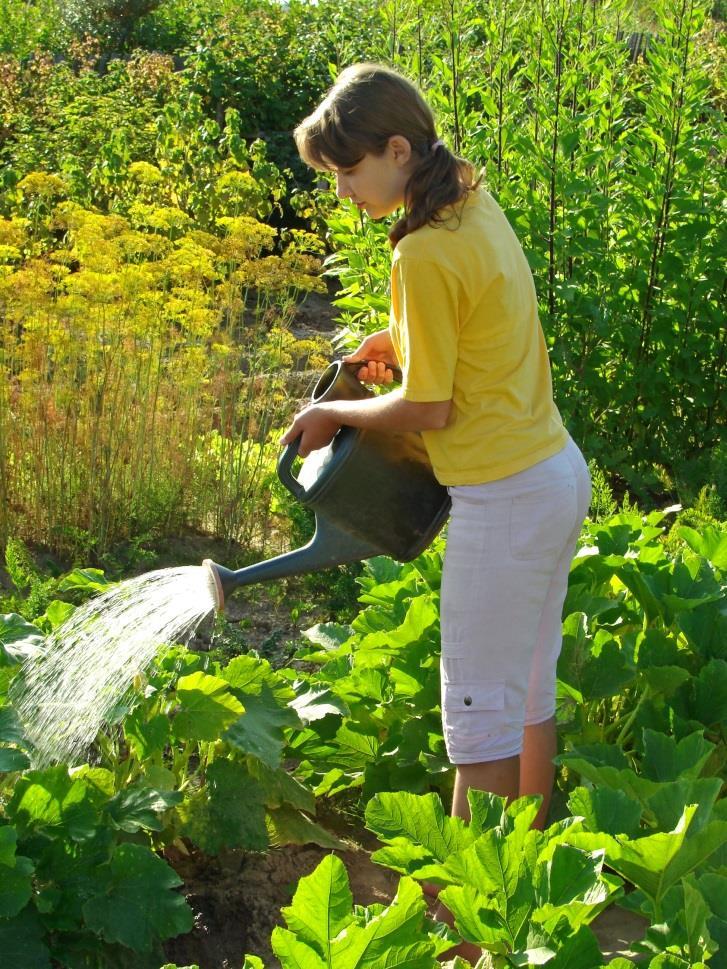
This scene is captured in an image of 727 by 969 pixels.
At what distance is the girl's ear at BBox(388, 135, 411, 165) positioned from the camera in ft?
6.91

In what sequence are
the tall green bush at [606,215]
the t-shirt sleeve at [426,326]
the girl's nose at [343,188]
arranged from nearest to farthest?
the t-shirt sleeve at [426,326], the girl's nose at [343,188], the tall green bush at [606,215]

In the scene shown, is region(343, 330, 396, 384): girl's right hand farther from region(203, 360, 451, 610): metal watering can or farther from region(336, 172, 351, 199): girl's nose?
region(336, 172, 351, 199): girl's nose

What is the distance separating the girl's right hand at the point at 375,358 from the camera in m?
2.53

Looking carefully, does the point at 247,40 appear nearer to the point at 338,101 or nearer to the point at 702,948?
the point at 338,101

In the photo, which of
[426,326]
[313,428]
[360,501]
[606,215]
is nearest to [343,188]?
[426,326]

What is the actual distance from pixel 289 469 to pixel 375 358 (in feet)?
1.14

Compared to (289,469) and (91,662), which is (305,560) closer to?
(289,469)

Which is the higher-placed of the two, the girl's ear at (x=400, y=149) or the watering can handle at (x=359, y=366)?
the girl's ear at (x=400, y=149)

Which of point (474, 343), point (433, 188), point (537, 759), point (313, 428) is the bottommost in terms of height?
point (537, 759)

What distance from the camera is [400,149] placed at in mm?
2117

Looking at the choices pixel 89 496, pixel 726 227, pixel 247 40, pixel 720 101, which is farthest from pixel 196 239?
pixel 247 40

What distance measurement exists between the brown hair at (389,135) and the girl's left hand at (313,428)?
345mm

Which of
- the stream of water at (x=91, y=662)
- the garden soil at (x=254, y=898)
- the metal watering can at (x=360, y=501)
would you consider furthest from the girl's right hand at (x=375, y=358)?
the garden soil at (x=254, y=898)

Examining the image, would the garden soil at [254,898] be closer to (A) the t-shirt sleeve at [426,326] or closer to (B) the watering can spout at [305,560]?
(B) the watering can spout at [305,560]
